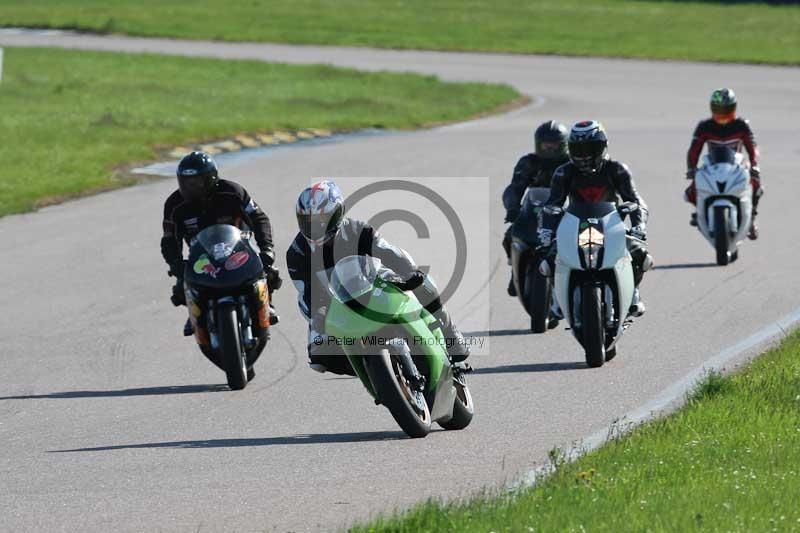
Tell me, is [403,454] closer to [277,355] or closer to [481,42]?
[277,355]

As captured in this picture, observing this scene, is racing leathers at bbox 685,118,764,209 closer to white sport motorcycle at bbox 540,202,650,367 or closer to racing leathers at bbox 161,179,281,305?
white sport motorcycle at bbox 540,202,650,367

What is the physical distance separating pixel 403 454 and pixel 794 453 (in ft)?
6.86

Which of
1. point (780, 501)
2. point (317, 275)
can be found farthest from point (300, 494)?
point (780, 501)

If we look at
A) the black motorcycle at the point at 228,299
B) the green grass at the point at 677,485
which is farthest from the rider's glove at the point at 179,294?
the green grass at the point at 677,485

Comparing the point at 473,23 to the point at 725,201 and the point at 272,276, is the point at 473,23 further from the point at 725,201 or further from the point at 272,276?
the point at 272,276

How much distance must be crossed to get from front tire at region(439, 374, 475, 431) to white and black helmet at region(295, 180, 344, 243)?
4.08 ft

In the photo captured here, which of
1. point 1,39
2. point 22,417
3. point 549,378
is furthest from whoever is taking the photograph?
point 1,39

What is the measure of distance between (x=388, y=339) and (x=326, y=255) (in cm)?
65

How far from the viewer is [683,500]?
23.7 feet

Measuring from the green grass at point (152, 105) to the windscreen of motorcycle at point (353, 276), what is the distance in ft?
39.7

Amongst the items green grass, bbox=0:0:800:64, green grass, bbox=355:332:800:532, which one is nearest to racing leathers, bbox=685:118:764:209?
green grass, bbox=355:332:800:532

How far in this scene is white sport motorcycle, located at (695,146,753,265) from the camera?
16.3 m

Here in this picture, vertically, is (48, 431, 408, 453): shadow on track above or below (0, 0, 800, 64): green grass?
above

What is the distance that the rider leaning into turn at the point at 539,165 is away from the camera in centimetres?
1300
